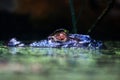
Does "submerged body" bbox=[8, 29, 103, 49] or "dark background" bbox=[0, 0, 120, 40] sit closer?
"submerged body" bbox=[8, 29, 103, 49]

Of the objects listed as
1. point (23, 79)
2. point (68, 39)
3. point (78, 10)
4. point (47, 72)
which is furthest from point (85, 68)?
point (78, 10)

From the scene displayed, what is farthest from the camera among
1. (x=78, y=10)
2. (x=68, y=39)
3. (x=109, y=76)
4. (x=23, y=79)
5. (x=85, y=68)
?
(x=78, y=10)

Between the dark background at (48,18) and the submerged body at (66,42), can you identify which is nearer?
the submerged body at (66,42)

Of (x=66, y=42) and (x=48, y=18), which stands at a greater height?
(x=48, y=18)

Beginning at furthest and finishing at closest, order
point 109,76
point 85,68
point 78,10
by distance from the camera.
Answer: point 78,10, point 85,68, point 109,76

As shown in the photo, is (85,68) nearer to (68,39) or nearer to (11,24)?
(68,39)

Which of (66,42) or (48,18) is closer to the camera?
(66,42)

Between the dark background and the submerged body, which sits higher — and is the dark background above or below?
above

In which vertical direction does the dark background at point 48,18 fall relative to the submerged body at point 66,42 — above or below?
above
